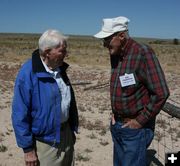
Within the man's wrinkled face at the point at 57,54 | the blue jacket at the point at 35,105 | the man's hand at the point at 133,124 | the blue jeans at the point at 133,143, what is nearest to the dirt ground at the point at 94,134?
the blue jeans at the point at 133,143

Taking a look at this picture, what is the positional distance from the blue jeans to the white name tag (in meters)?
0.40

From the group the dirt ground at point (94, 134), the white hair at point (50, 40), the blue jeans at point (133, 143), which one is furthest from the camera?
the dirt ground at point (94, 134)

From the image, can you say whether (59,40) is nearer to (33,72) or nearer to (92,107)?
(33,72)

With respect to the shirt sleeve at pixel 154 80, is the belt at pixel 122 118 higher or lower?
lower

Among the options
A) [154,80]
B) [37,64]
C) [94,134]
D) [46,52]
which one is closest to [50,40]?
[46,52]

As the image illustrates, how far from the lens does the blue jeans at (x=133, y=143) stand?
3441 mm

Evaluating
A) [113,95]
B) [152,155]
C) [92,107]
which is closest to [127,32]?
[113,95]

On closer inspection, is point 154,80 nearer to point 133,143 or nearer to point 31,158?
point 133,143

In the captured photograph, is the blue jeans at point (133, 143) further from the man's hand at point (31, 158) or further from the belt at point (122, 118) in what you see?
the man's hand at point (31, 158)

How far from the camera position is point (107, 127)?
28.2 ft

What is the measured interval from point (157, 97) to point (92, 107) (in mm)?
7889

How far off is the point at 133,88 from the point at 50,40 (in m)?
0.78

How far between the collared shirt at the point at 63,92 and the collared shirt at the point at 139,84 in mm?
399

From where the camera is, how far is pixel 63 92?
3.43 meters
